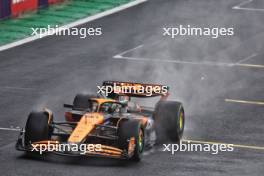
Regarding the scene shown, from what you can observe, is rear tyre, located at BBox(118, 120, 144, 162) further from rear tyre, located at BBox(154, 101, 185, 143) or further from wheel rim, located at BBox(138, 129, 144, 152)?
rear tyre, located at BBox(154, 101, 185, 143)

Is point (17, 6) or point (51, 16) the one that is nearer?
point (17, 6)

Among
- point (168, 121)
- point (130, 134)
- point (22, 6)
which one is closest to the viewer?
point (130, 134)

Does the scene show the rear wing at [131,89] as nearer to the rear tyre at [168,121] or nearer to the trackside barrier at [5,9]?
the rear tyre at [168,121]

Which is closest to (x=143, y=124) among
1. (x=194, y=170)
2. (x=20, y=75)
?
(x=194, y=170)

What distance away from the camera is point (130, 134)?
81.1 feet

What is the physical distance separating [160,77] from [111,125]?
881 cm

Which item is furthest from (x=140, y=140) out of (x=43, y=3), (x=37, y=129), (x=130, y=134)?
(x=43, y=3)

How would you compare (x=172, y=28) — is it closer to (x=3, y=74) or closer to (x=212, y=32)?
(x=212, y=32)

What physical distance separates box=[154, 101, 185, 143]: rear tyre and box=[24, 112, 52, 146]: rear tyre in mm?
2847

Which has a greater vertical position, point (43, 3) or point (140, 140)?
point (43, 3)

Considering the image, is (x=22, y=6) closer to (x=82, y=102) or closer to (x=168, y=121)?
(x=82, y=102)

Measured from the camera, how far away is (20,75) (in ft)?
113

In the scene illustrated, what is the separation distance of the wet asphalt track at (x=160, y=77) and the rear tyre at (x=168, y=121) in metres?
0.45

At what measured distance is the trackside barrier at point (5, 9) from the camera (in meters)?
40.6
